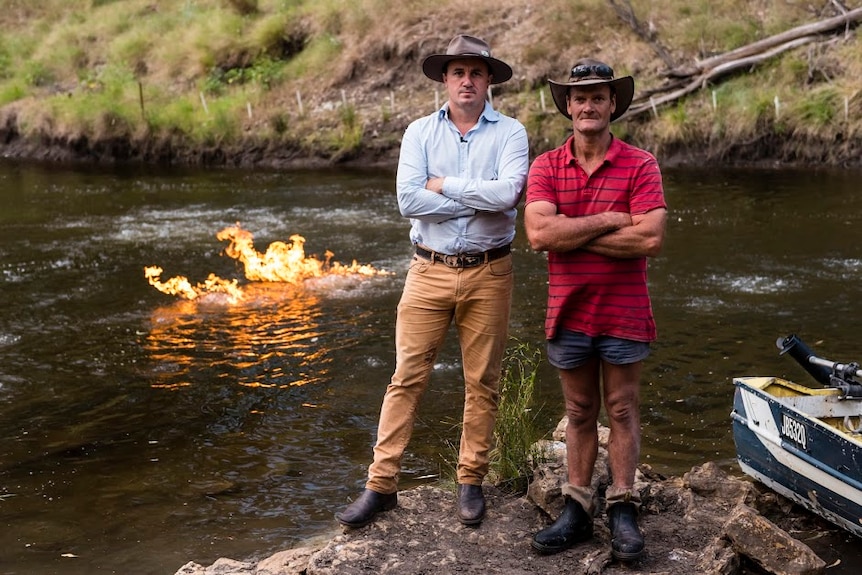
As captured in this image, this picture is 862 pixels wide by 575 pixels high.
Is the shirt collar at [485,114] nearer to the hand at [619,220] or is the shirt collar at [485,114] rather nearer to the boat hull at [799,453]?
the hand at [619,220]

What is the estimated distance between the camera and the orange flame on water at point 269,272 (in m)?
14.1

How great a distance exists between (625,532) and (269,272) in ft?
33.3

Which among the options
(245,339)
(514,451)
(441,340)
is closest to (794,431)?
(514,451)

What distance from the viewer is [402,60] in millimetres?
29359

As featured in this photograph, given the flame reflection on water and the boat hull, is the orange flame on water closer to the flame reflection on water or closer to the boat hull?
the flame reflection on water

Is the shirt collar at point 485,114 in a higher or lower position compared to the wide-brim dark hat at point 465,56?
lower

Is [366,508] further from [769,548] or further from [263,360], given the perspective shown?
[263,360]

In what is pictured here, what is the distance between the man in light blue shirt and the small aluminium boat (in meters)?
2.04

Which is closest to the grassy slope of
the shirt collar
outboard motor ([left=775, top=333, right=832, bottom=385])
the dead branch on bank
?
the dead branch on bank

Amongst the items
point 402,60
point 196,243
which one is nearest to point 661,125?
point 402,60

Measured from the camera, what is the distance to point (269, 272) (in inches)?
576

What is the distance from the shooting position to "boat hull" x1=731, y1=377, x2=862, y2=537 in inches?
239

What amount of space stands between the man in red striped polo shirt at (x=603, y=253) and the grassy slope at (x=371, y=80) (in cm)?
1837

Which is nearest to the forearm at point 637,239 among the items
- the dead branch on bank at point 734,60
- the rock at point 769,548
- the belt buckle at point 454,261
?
the belt buckle at point 454,261
